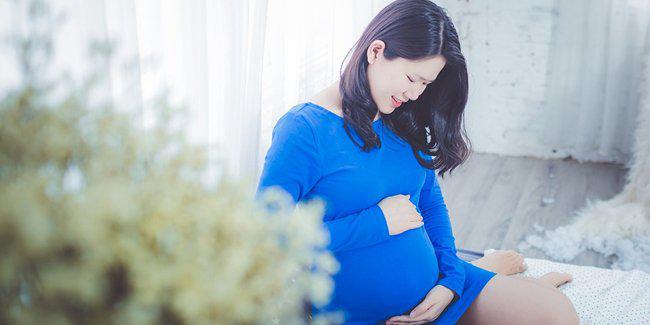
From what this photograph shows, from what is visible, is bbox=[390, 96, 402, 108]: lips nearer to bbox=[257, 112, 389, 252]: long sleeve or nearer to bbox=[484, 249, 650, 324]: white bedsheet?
bbox=[257, 112, 389, 252]: long sleeve

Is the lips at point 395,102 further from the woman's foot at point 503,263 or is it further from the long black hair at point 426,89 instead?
the woman's foot at point 503,263

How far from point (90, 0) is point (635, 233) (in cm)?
250

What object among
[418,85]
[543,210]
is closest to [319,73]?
[418,85]

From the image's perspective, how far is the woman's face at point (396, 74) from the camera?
1295mm

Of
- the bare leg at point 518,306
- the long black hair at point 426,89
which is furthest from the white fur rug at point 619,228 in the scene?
the long black hair at point 426,89

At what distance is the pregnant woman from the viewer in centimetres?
125

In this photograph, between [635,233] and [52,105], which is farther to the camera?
[635,233]

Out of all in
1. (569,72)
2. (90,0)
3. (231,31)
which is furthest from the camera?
(569,72)

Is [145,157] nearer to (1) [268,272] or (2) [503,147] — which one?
(1) [268,272]

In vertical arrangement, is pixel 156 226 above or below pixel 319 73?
above

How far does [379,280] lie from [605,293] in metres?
0.82

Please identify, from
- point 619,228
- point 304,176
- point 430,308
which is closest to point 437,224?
point 430,308

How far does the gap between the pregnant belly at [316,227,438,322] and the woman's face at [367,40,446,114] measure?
1.09 ft

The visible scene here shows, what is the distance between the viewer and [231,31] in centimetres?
153
